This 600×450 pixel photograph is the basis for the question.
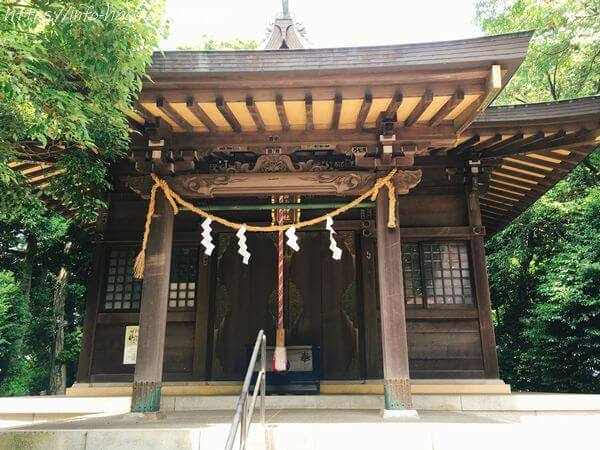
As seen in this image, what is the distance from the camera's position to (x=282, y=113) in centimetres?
563

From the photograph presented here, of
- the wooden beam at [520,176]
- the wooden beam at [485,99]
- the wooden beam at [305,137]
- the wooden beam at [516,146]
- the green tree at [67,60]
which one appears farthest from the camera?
the wooden beam at [520,176]

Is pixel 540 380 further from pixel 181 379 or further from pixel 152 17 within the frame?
pixel 152 17

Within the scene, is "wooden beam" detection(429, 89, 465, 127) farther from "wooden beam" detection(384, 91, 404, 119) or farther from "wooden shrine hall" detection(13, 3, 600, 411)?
"wooden beam" detection(384, 91, 404, 119)

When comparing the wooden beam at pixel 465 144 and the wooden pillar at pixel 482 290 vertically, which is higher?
the wooden beam at pixel 465 144

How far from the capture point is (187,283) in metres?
8.25

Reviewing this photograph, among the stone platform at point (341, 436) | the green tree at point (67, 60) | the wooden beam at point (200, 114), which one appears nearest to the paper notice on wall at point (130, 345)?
the stone platform at point (341, 436)

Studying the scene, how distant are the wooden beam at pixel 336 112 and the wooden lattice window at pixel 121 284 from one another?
15.1ft

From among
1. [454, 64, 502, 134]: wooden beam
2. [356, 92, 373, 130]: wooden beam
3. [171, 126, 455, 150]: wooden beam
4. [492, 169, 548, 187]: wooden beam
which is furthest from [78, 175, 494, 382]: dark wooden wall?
[356, 92, 373, 130]: wooden beam

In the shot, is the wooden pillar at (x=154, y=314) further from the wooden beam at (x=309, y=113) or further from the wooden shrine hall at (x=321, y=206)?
the wooden beam at (x=309, y=113)

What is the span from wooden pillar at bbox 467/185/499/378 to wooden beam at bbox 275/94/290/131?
3.67m

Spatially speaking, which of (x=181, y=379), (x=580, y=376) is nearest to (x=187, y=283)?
(x=181, y=379)

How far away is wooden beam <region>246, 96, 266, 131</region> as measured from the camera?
533cm

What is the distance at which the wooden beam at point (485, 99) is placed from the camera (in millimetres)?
4828

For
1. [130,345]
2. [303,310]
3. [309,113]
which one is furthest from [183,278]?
[309,113]
